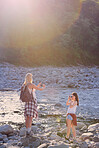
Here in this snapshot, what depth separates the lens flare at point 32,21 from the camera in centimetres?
5193

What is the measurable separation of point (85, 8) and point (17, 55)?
118 ft

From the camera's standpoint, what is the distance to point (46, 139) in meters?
5.46

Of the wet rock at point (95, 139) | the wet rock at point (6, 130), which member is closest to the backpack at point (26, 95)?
the wet rock at point (6, 130)

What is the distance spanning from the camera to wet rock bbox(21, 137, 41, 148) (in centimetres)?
504

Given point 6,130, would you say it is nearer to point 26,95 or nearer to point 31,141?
point 31,141

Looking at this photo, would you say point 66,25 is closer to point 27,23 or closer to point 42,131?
point 27,23

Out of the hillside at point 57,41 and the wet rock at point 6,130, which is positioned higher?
the hillside at point 57,41

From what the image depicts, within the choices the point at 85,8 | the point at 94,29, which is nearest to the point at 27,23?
the point at 94,29

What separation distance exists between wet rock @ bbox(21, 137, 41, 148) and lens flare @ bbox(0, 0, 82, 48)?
148 feet

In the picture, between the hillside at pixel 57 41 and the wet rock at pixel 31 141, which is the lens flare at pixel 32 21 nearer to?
the hillside at pixel 57 41

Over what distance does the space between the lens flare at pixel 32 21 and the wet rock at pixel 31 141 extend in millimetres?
45054

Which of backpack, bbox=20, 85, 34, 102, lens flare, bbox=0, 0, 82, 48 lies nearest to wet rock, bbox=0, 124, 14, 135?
backpack, bbox=20, 85, 34, 102

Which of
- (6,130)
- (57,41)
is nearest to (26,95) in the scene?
(6,130)

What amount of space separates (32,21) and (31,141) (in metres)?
54.8
